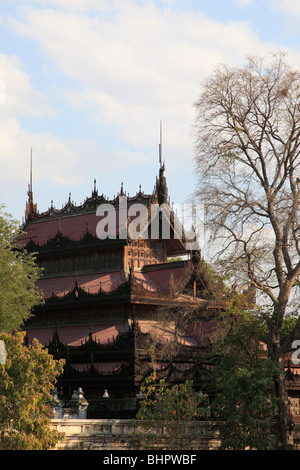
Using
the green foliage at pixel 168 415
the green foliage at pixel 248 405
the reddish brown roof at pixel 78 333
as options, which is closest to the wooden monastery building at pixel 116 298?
the reddish brown roof at pixel 78 333

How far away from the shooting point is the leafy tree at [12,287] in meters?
40.6

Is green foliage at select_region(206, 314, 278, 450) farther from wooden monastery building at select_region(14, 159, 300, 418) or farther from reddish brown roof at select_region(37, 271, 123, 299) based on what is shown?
reddish brown roof at select_region(37, 271, 123, 299)

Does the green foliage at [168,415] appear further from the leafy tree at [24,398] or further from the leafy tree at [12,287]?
the leafy tree at [12,287]

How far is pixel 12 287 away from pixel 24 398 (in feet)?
48.0

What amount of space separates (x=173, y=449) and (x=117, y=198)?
20186mm

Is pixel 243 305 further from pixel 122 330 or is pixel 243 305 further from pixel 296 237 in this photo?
pixel 122 330

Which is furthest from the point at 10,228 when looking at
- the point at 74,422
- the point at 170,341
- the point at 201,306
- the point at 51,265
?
the point at 74,422

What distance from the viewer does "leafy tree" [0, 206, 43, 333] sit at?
40594 millimetres

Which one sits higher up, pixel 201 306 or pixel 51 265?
pixel 51 265

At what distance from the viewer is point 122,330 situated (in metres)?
42.8

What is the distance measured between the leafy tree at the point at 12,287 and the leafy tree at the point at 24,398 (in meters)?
12.0

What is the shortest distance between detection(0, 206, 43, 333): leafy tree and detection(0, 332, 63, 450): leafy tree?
12024 millimetres

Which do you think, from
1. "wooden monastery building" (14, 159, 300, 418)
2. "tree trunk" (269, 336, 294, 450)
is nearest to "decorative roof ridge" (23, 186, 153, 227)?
"wooden monastery building" (14, 159, 300, 418)

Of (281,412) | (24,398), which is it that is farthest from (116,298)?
(24,398)
